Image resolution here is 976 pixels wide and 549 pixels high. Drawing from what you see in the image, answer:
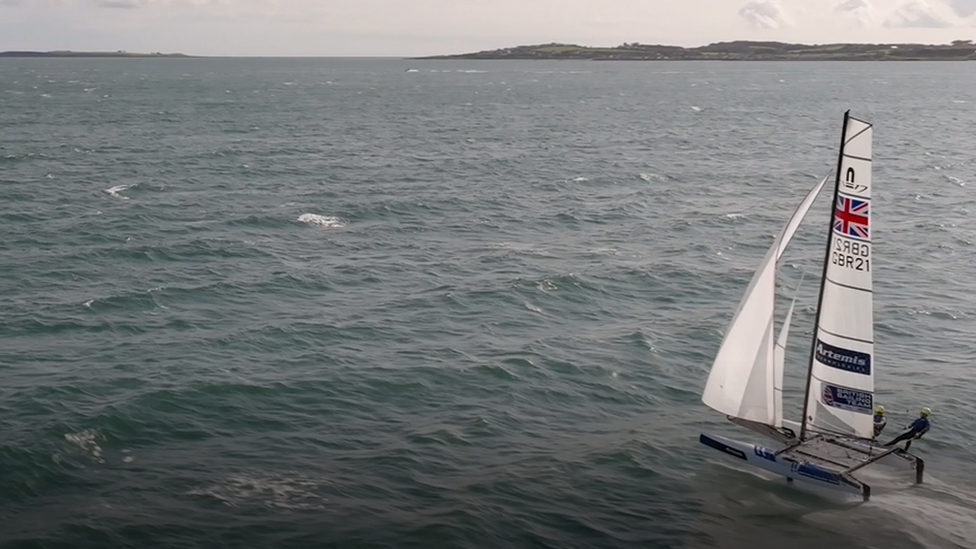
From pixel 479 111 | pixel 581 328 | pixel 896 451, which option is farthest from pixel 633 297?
pixel 479 111

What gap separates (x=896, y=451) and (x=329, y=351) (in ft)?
78.5

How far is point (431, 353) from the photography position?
45469mm

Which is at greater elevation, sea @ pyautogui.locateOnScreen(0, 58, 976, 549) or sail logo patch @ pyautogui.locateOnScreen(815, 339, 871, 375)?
sail logo patch @ pyautogui.locateOnScreen(815, 339, 871, 375)

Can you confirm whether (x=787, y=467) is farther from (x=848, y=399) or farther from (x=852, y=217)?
(x=852, y=217)

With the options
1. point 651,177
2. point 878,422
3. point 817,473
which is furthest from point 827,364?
point 651,177

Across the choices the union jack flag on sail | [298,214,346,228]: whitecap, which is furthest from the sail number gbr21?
[298,214,346,228]: whitecap

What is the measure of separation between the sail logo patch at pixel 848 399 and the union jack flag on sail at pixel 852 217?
4816 mm

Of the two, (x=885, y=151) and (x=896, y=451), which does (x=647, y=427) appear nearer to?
(x=896, y=451)

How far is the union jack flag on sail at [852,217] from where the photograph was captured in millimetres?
29750

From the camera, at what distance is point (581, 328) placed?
49.7m

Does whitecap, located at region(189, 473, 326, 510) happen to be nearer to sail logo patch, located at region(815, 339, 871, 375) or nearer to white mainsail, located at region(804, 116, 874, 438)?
white mainsail, located at region(804, 116, 874, 438)

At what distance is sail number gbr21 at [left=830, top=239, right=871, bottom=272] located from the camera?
30031 millimetres

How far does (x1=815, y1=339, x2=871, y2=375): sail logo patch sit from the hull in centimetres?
309

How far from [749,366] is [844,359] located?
9.15ft
